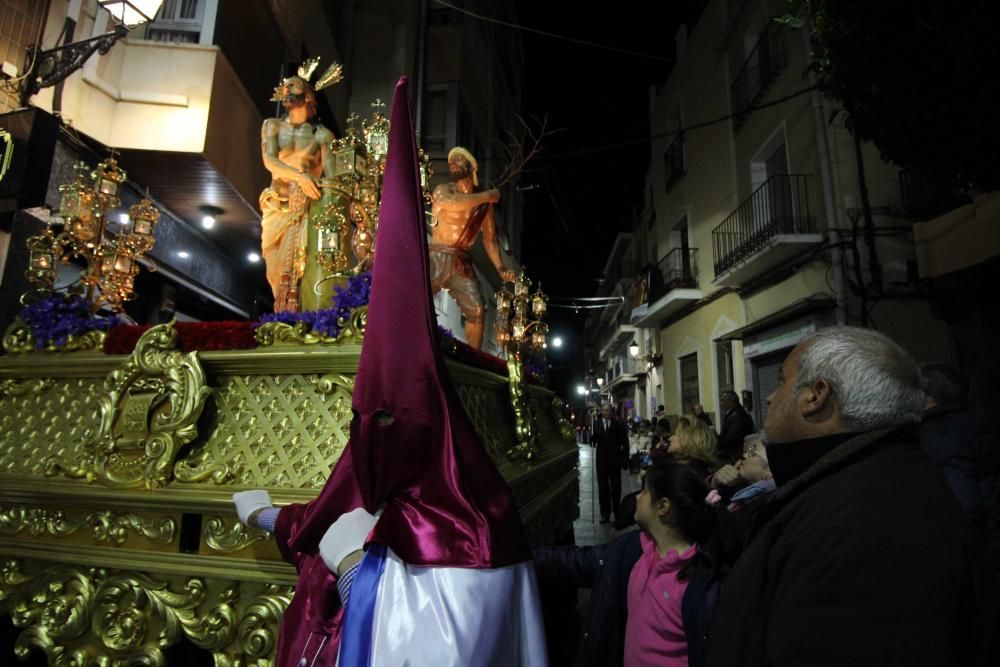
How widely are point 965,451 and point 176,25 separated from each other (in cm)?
799

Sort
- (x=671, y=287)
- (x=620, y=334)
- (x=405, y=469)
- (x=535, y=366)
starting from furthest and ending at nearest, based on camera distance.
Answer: (x=620, y=334)
(x=671, y=287)
(x=535, y=366)
(x=405, y=469)

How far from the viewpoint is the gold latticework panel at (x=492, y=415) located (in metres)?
2.65

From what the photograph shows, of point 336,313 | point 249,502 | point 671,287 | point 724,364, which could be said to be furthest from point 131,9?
point 671,287

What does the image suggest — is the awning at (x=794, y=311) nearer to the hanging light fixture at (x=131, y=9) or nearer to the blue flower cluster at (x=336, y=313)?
the blue flower cluster at (x=336, y=313)

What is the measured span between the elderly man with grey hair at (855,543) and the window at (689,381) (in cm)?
1406

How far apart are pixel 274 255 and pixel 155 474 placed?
2064 millimetres

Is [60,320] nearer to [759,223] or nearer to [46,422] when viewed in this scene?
[46,422]

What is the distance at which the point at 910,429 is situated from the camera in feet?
3.41

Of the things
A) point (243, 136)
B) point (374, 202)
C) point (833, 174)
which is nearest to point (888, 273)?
point (833, 174)

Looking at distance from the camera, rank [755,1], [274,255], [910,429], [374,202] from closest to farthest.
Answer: [910,429] < [374,202] < [274,255] < [755,1]

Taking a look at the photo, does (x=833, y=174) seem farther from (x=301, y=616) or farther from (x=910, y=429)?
(x=301, y=616)

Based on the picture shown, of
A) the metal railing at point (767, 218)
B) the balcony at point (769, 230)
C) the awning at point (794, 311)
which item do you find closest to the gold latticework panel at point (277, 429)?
the awning at point (794, 311)

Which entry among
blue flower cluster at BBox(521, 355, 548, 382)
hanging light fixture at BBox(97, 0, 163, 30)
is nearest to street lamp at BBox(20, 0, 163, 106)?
hanging light fixture at BBox(97, 0, 163, 30)

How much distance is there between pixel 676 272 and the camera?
50.2 feet
